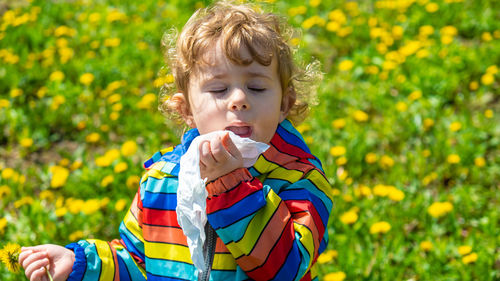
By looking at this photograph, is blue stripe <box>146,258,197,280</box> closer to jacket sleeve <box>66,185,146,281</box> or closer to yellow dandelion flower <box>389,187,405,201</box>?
jacket sleeve <box>66,185,146,281</box>

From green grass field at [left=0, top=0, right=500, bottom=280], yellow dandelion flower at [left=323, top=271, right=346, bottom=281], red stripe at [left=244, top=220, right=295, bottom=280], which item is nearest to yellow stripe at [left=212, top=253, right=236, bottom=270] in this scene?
red stripe at [left=244, top=220, right=295, bottom=280]

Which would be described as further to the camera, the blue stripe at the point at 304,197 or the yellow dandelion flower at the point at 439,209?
the yellow dandelion flower at the point at 439,209

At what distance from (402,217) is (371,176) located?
39 centimetres

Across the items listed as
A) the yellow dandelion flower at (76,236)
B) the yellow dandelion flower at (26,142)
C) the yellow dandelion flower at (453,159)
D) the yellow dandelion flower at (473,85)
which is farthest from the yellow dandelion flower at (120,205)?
the yellow dandelion flower at (473,85)

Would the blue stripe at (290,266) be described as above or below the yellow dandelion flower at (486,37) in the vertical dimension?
below

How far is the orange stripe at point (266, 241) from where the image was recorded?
1358 mm

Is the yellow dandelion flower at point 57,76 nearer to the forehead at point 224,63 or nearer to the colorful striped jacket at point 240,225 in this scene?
the colorful striped jacket at point 240,225

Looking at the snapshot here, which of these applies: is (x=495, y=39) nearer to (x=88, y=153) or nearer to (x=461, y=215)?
(x=461, y=215)

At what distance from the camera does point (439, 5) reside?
425 cm

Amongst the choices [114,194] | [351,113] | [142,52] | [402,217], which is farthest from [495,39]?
[114,194]

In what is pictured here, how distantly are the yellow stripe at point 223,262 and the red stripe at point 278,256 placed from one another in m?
0.10

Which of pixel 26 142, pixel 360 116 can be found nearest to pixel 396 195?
pixel 360 116

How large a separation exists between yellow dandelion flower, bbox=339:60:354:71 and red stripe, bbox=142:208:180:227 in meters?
2.38

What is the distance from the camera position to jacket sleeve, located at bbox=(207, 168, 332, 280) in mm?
1339
